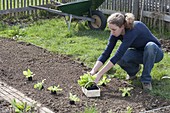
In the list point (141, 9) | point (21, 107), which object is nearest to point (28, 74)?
point (21, 107)

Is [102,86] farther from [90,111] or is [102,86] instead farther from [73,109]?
[90,111]

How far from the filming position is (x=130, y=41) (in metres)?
6.42

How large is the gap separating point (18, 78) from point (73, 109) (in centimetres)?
168

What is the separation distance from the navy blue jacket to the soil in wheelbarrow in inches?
20.6

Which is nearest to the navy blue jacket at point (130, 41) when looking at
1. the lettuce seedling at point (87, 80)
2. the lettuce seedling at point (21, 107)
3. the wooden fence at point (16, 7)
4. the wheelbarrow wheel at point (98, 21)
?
the lettuce seedling at point (87, 80)

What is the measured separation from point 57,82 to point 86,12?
15.4ft

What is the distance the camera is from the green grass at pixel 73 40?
25.1 feet

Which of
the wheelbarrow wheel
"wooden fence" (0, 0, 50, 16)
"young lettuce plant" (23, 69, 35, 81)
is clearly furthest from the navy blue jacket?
"wooden fence" (0, 0, 50, 16)

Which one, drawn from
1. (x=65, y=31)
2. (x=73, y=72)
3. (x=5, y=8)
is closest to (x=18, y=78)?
(x=73, y=72)

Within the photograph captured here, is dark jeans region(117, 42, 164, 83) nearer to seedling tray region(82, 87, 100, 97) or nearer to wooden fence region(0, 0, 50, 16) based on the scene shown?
seedling tray region(82, 87, 100, 97)

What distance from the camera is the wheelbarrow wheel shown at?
11125mm

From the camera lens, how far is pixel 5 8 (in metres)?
12.9

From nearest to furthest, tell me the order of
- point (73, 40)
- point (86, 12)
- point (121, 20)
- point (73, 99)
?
point (73, 99) < point (121, 20) < point (73, 40) < point (86, 12)

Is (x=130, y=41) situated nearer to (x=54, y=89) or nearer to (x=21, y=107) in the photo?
(x=54, y=89)
